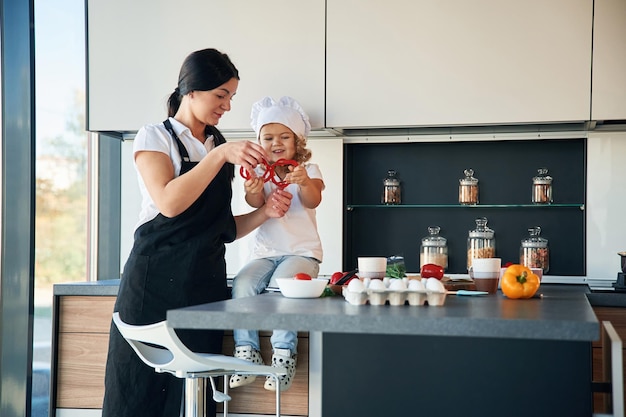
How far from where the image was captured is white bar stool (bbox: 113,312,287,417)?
183 cm

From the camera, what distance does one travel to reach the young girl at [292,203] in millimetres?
2672

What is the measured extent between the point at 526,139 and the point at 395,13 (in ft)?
2.48

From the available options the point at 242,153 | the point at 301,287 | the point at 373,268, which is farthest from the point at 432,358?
the point at 242,153

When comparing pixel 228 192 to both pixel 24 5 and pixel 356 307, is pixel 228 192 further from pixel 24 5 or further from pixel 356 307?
pixel 24 5

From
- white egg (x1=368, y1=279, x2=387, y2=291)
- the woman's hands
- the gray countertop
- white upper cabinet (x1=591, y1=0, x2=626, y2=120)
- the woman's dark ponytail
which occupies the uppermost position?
white upper cabinet (x1=591, y1=0, x2=626, y2=120)

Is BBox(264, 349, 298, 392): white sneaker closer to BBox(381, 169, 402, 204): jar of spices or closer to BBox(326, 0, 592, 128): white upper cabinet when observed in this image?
BBox(326, 0, 592, 128): white upper cabinet

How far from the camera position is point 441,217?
11.6 feet

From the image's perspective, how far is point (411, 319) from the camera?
1.51m

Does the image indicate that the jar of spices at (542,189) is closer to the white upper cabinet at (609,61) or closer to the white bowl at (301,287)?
the white upper cabinet at (609,61)

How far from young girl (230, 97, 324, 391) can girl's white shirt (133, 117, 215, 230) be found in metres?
0.21

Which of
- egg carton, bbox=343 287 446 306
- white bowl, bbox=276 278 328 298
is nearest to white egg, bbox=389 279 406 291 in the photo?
egg carton, bbox=343 287 446 306

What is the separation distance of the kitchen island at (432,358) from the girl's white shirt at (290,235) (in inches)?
44.4

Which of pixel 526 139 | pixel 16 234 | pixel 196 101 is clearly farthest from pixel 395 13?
pixel 16 234

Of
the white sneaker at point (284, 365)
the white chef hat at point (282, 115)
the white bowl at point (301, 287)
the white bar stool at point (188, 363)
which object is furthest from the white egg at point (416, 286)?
the white chef hat at point (282, 115)
